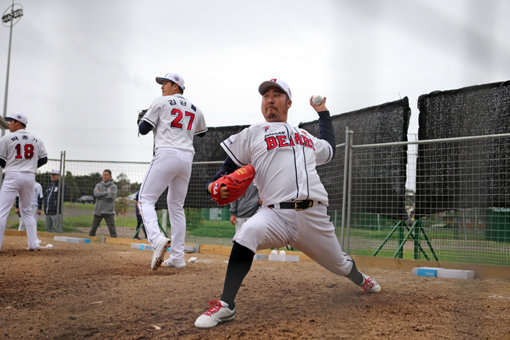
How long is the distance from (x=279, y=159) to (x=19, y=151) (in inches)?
197

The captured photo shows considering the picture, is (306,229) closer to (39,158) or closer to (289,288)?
(289,288)

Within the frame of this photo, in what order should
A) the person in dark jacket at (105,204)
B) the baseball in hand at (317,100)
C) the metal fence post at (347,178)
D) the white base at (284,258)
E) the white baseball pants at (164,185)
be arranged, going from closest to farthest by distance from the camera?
the baseball in hand at (317,100), the white baseball pants at (164,185), the metal fence post at (347,178), the white base at (284,258), the person in dark jacket at (105,204)

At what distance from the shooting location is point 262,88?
3.37 metres

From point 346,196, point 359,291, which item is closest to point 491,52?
point 359,291

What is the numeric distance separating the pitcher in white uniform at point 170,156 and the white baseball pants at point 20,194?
2602 mm

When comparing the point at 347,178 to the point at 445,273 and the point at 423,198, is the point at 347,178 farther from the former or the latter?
the point at 445,273

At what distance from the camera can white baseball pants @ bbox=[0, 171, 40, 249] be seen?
6.15m

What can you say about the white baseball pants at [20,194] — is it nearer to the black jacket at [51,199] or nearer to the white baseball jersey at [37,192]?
the black jacket at [51,199]

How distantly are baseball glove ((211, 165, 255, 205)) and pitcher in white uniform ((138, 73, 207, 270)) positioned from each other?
5.96 ft

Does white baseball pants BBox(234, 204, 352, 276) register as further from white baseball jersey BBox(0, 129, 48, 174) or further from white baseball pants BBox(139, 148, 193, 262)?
white baseball jersey BBox(0, 129, 48, 174)

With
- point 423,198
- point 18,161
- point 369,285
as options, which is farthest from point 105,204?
point 369,285

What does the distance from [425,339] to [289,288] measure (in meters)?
1.67

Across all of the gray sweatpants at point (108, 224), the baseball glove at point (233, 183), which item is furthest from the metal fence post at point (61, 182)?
the baseball glove at point (233, 183)

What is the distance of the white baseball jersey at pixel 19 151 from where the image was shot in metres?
6.39
